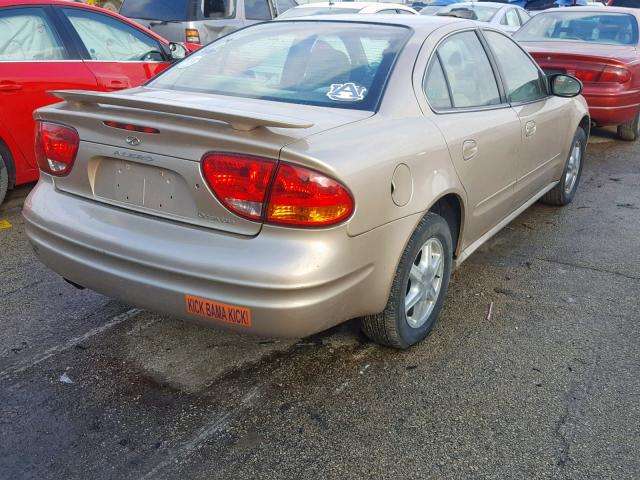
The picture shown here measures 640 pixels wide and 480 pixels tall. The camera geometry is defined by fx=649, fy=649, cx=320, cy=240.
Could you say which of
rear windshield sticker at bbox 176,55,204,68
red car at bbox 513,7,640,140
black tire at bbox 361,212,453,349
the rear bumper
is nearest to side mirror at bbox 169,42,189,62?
rear windshield sticker at bbox 176,55,204,68

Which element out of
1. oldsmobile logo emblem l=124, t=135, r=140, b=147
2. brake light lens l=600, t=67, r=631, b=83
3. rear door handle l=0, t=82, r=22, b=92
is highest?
oldsmobile logo emblem l=124, t=135, r=140, b=147

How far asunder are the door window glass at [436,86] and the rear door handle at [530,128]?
94cm

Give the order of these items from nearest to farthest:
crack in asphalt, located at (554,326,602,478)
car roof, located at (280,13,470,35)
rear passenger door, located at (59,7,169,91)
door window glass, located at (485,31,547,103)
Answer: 1. crack in asphalt, located at (554,326,602,478)
2. car roof, located at (280,13,470,35)
3. door window glass, located at (485,31,547,103)
4. rear passenger door, located at (59,7,169,91)

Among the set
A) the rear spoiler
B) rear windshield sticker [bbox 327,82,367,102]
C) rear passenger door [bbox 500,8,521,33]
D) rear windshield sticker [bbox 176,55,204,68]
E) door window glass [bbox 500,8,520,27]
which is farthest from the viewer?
door window glass [bbox 500,8,520,27]

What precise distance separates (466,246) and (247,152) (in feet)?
5.44

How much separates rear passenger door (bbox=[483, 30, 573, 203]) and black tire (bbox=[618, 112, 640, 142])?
12.5ft

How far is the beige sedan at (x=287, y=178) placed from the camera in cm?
Result: 238

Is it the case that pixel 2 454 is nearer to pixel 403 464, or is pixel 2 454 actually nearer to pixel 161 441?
pixel 161 441

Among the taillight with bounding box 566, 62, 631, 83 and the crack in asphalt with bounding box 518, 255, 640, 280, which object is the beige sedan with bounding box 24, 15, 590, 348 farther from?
the taillight with bounding box 566, 62, 631, 83

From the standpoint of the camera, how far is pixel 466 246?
3592 millimetres

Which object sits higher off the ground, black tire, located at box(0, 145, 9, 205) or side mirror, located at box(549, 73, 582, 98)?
side mirror, located at box(549, 73, 582, 98)

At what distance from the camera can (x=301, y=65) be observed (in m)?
3.24

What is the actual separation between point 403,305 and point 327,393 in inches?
20.8

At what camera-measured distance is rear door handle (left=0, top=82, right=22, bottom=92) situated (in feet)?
15.8
